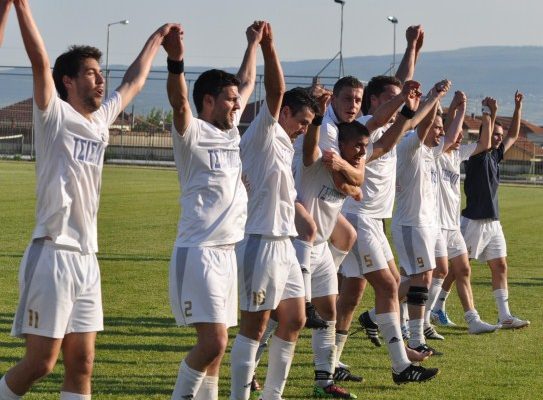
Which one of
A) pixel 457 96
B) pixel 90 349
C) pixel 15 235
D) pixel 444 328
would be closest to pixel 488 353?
pixel 444 328

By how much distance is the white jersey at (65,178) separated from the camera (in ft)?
22.1

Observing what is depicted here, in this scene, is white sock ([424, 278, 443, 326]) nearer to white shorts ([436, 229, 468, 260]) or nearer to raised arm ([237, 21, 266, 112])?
white shorts ([436, 229, 468, 260])

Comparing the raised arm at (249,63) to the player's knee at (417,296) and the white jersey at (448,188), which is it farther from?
the white jersey at (448,188)

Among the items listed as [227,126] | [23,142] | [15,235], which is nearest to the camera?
[227,126]

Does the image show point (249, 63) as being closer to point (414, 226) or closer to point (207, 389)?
point (207, 389)

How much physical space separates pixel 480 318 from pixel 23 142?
Result: 64.8 m

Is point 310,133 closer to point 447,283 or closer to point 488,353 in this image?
point 488,353

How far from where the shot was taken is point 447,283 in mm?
14750

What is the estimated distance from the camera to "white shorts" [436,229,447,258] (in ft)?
43.1

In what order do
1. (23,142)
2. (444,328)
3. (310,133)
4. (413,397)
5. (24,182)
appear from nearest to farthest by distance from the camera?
(310,133) → (413,397) → (444,328) → (24,182) → (23,142)

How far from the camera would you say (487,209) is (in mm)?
14789

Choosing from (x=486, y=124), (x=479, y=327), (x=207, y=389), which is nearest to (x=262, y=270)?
(x=207, y=389)

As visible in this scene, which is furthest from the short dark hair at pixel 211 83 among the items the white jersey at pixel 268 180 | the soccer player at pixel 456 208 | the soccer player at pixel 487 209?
the soccer player at pixel 487 209

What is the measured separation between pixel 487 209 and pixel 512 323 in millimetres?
1543
